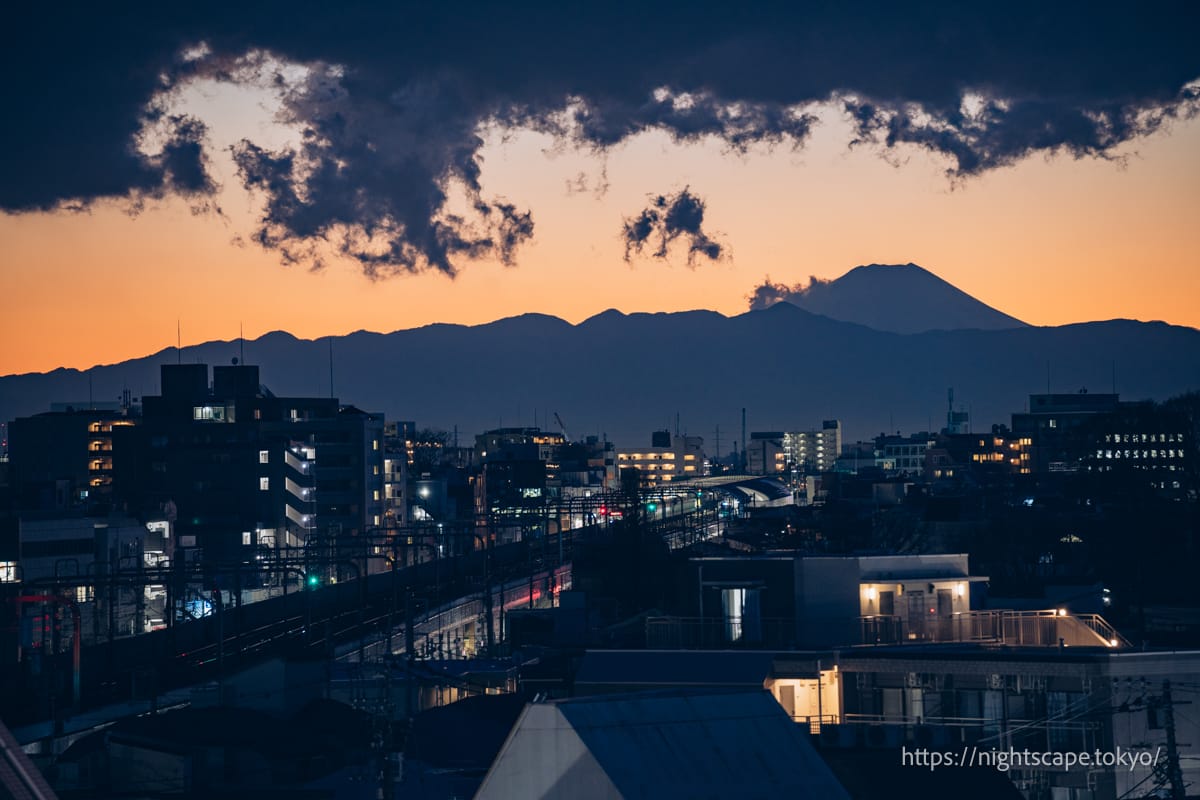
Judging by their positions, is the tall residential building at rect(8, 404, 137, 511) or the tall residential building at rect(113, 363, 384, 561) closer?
the tall residential building at rect(113, 363, 384, 561)

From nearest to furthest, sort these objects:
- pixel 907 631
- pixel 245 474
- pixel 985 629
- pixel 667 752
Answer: pixel 667 752
pixel 985 629
pixel 907 631
pixel 245 474

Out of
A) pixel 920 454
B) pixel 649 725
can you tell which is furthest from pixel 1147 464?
pixel 920 454

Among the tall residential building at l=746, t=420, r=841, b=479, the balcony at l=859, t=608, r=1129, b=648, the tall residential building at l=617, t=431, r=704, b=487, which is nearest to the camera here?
the balcony at l=859, t=608, r=1129, b=648

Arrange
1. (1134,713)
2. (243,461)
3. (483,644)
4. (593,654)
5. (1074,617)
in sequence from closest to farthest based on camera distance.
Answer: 1. (1134,713)
2. (593,654)
3. (1074,617)
4. (483,644)
5. (243,461)

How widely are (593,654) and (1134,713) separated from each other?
217 inches

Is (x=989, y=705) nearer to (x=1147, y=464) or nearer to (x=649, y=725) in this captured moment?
(x=649, y=725)

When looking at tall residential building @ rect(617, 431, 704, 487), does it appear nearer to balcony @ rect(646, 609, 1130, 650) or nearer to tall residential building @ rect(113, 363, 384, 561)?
tall residential building @ rect(113, 363, 384, 561)

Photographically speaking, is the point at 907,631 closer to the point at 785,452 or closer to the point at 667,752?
the point at 667,752

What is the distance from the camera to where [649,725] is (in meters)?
10.8

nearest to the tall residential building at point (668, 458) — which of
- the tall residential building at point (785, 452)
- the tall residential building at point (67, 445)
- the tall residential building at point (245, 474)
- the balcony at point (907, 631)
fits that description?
the tall residential building at point (785, 452)

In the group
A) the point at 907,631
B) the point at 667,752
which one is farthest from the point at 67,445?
the point at 667,752

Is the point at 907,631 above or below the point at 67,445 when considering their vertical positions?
below

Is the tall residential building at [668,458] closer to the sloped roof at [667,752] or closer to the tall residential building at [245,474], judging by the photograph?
the tall residential building at [245,474]

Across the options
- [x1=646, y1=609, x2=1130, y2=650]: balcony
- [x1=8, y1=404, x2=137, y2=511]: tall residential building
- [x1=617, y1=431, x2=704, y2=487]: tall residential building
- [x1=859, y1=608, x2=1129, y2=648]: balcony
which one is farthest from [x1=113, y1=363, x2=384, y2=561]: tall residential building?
[x1=617, y1=431, x2=704, y2=487]: tall residential building
